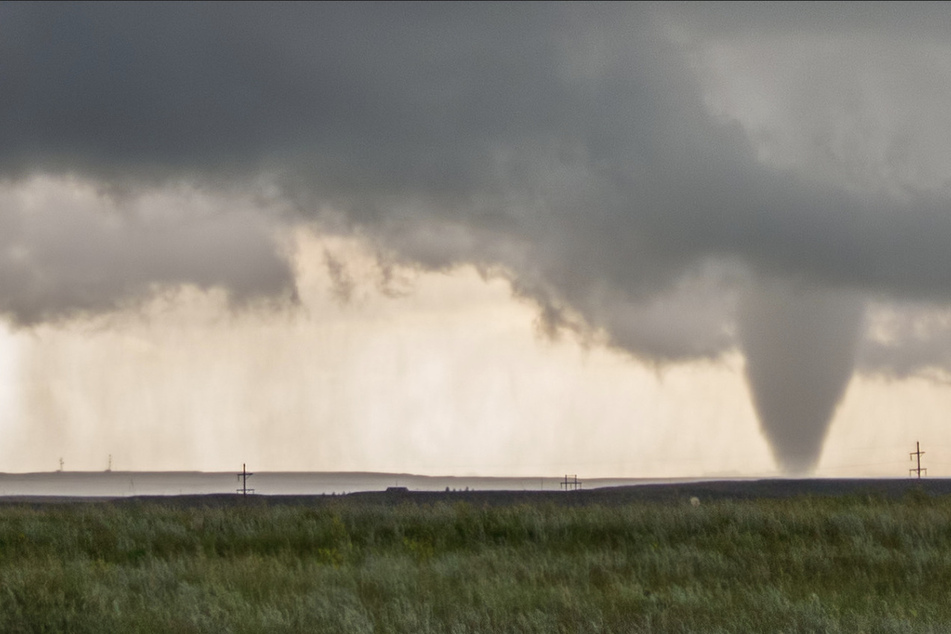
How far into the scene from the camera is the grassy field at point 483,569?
1316cm

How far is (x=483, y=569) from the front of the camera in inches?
731

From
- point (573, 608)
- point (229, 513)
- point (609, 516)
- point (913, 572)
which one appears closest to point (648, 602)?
point (573, 608)

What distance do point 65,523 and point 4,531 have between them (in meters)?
1.37

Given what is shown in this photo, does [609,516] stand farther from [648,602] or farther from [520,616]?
[520,616]

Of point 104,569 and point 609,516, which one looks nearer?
point 104,569

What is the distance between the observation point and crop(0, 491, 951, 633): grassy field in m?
13.2

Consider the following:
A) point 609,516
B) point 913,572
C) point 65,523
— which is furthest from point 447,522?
point 913,572

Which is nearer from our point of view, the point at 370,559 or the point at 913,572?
the point at 913,572

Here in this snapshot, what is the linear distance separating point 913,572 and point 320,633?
10705 millimetres

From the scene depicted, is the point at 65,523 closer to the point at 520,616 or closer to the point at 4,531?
the point at 4,531

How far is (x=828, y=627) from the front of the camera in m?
12.0

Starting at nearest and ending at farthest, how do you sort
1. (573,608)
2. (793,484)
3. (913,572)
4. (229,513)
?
(573,608) → (913,572) → (229,513) → (793,484)

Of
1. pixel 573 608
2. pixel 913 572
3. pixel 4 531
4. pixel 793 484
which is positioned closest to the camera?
pixel 573 608

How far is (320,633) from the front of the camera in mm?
12508
